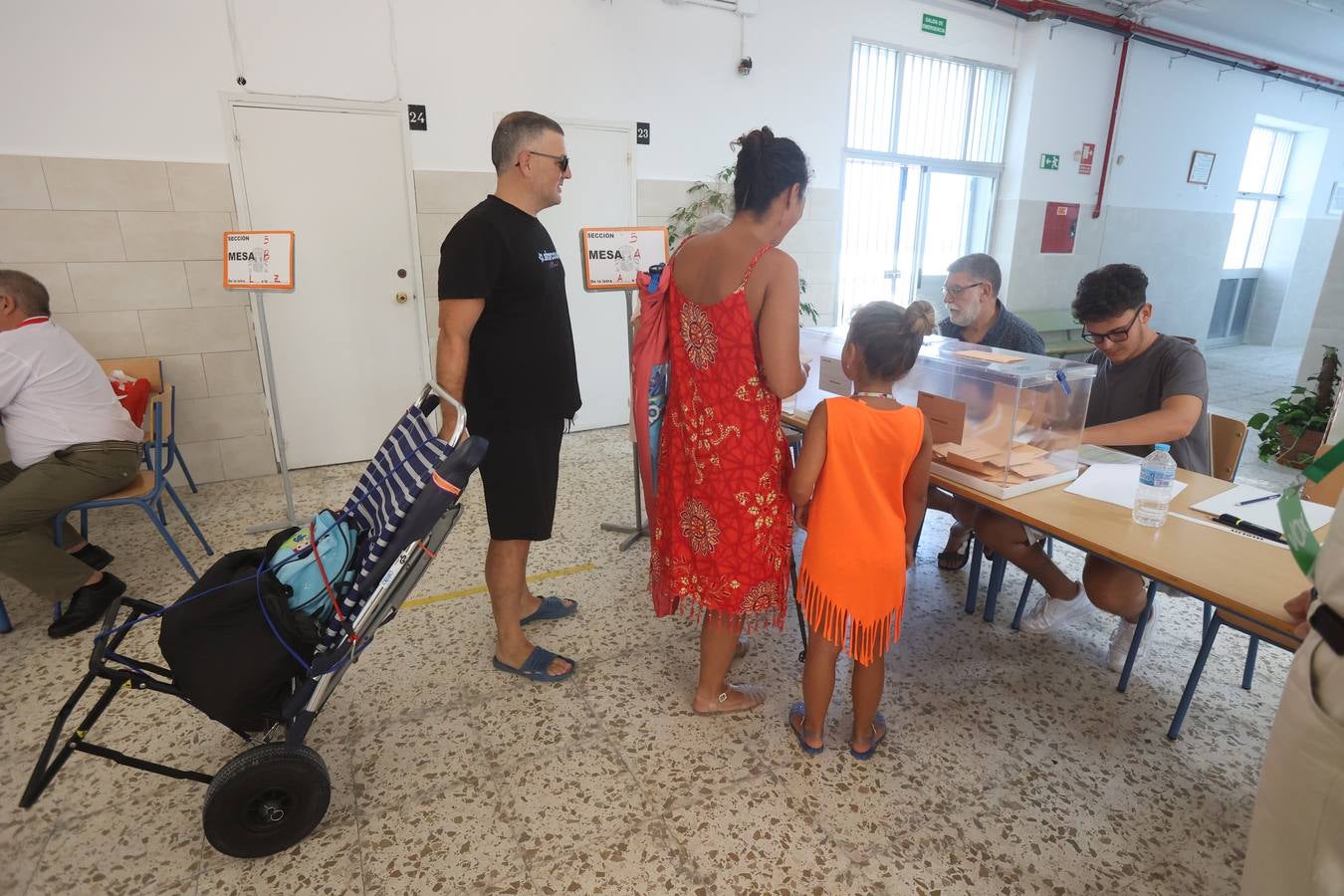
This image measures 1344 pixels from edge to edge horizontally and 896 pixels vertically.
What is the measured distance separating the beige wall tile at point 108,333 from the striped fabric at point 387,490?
9.44 feet

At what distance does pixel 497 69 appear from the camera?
4023 mm

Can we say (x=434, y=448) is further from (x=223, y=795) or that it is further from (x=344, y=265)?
(x=344, y=265)

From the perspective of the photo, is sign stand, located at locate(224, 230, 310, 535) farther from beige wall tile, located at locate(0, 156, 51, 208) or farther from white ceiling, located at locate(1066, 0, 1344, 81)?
white ceiling, located at locate(1066, 0, 1344, 81)

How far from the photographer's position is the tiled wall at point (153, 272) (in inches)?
131

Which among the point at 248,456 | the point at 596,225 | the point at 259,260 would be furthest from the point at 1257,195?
the point at 248,456

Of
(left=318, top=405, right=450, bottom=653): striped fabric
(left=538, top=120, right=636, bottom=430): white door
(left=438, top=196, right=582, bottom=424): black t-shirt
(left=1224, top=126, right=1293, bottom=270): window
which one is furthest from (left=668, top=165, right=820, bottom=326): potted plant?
(left=1224, top=126, right=1293, bottom=270): window

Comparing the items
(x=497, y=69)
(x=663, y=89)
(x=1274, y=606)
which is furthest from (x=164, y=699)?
(x=663, y=89)

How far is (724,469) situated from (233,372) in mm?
3504

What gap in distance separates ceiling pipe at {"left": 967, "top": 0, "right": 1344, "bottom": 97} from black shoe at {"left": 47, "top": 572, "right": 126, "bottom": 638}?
6.96m

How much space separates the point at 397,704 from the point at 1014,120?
22.8 feet

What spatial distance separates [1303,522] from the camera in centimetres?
96

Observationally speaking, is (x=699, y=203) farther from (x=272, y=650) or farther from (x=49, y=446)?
(x=272, y=650)

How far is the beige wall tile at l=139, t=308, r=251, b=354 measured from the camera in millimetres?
3639

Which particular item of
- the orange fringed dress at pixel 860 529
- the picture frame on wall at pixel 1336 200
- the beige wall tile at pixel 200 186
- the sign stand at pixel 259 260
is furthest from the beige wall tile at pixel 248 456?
the picture frame on wall at pixel 1336 200
